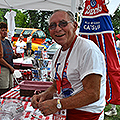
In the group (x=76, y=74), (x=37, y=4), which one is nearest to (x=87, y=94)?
(x=76, y=74)

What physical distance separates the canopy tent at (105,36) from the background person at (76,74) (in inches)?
31.7

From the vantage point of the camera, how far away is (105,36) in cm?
177

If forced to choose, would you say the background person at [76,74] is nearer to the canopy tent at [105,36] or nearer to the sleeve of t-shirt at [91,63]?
the sleeve of t-shirt at [91,63]

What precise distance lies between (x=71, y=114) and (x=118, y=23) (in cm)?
1058

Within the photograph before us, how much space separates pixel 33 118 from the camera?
4.22 feet

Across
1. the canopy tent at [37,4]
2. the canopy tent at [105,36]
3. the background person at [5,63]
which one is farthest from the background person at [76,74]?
the canopy tent at [37,4]

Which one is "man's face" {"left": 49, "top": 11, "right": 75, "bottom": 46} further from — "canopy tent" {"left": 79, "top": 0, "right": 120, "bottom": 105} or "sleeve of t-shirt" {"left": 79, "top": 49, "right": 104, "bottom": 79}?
"canopy tent" {"left": 79, "top": 0, "right": 120, "bottom": 105}

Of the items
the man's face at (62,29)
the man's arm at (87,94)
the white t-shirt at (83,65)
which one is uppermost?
the man's face at (62,29)

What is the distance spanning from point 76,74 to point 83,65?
9cm

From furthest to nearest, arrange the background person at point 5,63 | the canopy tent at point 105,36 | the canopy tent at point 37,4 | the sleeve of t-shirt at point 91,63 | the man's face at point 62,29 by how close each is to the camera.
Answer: the canopy tent at point 37,4
the background person at point 5,63
the canopy tent at point 105,36
the man's face at point 62,29
the sleeve of t-shirt at point 91,63

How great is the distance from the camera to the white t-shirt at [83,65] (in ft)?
2.86

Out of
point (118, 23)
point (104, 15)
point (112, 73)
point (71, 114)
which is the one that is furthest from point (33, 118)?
point (118, 23)

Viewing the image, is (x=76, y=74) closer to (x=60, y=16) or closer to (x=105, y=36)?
(x=60, y=16)

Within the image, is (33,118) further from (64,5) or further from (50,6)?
(50,6)
